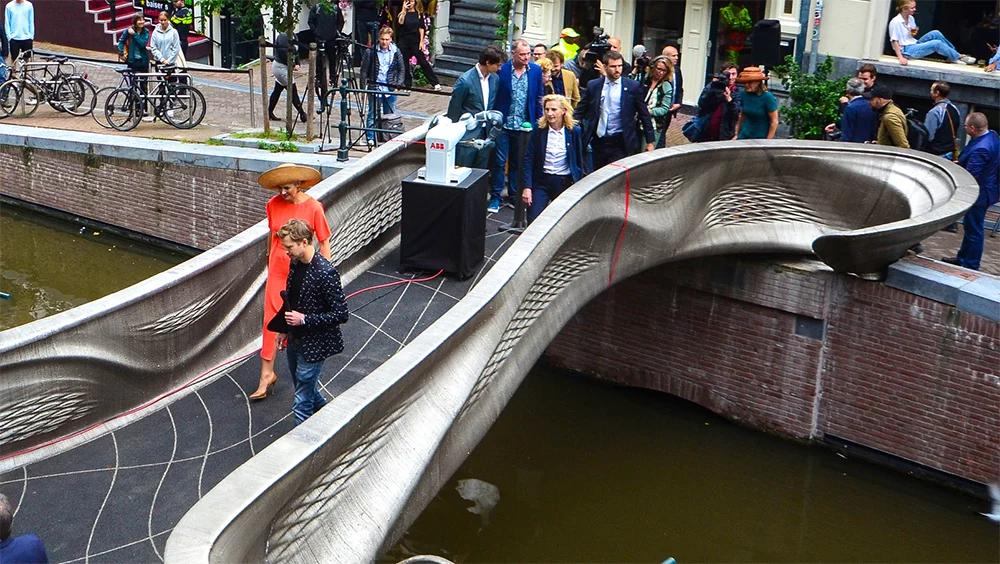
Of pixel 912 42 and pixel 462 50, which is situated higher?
pixel 912 42

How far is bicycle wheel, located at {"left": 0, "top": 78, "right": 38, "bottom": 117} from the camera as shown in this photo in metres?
17.6

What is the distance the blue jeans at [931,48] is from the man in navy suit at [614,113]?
5479mm

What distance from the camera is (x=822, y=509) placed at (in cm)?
1106

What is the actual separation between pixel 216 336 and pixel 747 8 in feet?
36.2

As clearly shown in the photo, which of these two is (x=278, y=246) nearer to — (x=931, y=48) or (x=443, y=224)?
(x=443, y=224)

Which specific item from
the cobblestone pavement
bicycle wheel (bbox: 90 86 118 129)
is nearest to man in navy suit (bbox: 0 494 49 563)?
the cobblestone pavement

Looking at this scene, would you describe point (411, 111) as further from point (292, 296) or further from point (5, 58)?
point (292, 296)

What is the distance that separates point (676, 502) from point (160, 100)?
963cm

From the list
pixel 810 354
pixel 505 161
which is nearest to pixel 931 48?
pixel 810 354

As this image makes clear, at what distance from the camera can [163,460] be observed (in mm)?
7621

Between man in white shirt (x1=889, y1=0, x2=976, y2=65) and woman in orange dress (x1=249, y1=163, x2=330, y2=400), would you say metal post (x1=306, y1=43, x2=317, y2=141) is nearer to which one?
woman in orange dress (x1=249, y1=163, x2=330, y2=400)

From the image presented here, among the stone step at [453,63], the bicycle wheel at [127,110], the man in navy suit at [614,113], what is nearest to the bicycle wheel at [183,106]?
the bicycle wheel at [127,110]

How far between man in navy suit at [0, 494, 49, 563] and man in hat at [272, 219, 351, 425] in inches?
84.8

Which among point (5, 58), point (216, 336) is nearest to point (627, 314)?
point (216, 336)
